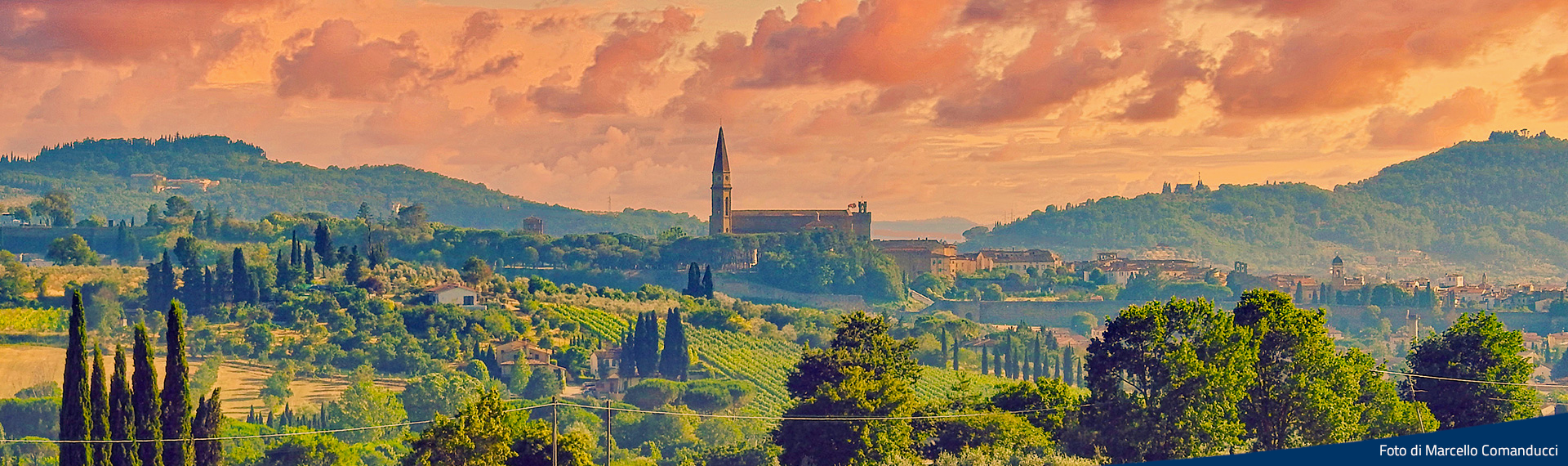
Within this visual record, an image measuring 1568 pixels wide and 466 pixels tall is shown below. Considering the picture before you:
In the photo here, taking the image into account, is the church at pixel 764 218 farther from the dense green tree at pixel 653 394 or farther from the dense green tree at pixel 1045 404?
the dense green tree at pixel 1045 404

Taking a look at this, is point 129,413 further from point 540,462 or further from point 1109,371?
point 1109,371

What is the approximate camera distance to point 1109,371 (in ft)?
85.9

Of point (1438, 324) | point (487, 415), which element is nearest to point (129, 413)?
point (487, 415)

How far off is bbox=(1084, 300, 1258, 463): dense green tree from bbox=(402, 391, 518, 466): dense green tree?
8.97 metres

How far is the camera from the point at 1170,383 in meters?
25.0

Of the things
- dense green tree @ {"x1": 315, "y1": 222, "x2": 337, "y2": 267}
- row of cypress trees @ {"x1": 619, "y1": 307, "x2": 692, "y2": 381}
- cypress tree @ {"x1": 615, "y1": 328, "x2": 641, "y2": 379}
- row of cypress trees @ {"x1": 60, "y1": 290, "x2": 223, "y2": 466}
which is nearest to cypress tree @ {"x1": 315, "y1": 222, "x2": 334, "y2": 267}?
dense green tree @ {"x1": 315, "y1": 222, "x2": 337, "y2": 267}

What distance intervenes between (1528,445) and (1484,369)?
13.5 m

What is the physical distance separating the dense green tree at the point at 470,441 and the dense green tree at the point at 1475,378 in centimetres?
1515

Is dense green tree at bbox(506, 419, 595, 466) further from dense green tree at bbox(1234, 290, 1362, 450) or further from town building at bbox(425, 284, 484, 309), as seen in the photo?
town building at bbox(425, 284, 484, 309)

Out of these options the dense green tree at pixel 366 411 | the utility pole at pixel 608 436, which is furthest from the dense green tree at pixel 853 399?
the dense green tree at pixel 366 411

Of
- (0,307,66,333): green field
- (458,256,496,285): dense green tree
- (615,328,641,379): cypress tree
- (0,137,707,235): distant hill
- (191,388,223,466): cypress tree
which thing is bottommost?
(615,328,641,379): cypress tree

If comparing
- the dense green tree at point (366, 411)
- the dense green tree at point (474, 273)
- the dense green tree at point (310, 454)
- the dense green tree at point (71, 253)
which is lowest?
the dense green tree at point (366, 411)

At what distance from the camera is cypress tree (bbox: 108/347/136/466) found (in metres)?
26.2

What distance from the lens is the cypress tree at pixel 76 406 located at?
25.7 meters
